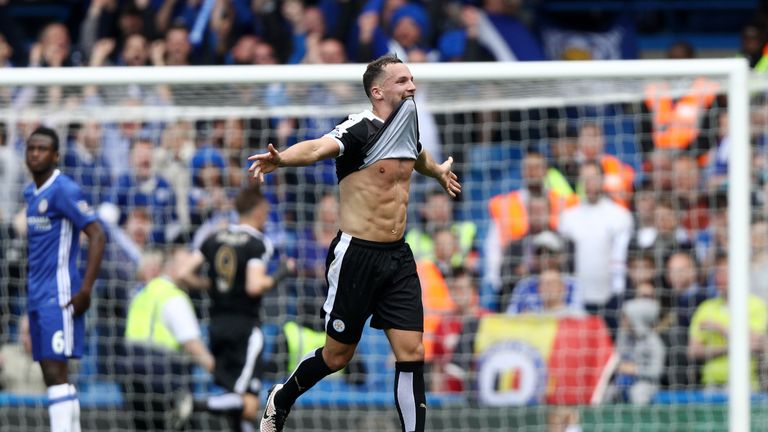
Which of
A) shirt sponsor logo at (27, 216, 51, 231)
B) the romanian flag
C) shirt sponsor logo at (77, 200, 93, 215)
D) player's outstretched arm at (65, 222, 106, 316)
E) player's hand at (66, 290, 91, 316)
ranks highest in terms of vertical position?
shirt sponsor logo at (77, 200, 93, 215)

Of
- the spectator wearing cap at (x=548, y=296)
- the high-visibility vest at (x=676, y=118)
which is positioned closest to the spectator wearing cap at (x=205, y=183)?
the spectator wearing cap at (x=548, y=296)

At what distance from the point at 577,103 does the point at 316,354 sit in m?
4.62

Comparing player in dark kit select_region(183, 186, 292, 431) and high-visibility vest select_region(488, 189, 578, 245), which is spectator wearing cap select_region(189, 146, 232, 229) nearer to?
player in dark kit select_region(183, 186, 292, 431)

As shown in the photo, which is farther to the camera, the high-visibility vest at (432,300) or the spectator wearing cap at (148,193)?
the spectator wearing cap at (148,193)

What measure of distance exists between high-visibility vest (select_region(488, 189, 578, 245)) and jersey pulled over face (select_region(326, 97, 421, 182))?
471 centimetres

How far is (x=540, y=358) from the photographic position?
11445 millimetres

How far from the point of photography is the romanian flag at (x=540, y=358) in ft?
37.2

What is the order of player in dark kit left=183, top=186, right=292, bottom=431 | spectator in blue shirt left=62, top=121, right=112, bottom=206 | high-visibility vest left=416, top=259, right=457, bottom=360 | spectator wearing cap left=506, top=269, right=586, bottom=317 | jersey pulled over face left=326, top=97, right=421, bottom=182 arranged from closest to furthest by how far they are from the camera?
1. jersey pulled over face left=326, top=97, right=421, bottom=182
2. player in dark kit left=183, top=186, right=292, bottom=431
3. spectator wearing cap left=506, top=269, right=586, bottom=317
4. high-visibility vest left=416, top=259, right=457, bottom=360
5. spectator in blue shirt left=62, top=121, right=112, bottom=206

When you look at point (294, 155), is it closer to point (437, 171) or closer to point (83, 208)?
point (437, 171)

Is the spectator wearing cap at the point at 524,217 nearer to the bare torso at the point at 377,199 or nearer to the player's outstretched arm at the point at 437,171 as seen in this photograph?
the player's outstretched arm at the point at 437,171

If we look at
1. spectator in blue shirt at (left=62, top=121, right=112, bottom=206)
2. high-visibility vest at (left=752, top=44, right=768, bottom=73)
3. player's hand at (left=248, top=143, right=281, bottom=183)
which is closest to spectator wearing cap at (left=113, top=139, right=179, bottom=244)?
spectator in blue shirt at (left=62, top=121, right=112, bottom=206)

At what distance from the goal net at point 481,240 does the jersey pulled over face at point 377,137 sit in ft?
12.7

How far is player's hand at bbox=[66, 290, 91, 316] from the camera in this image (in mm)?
8992

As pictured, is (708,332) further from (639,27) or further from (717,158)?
(639,27)
